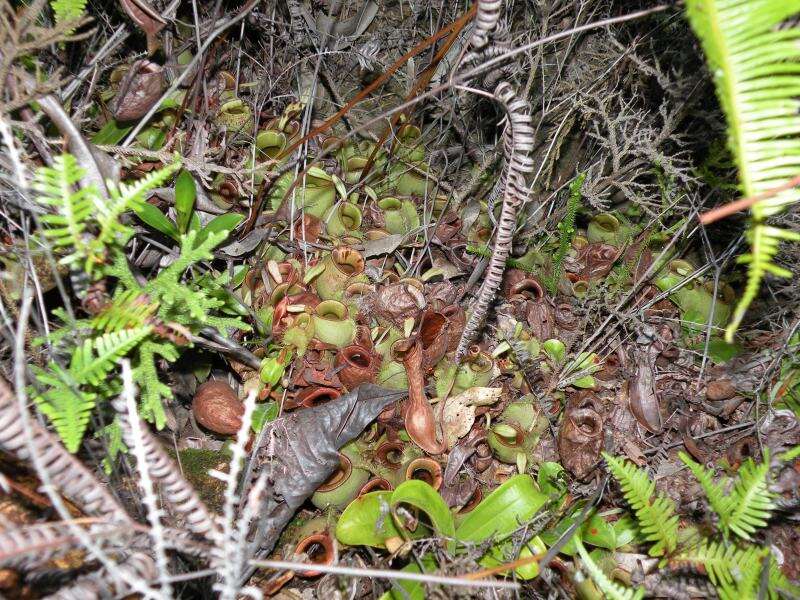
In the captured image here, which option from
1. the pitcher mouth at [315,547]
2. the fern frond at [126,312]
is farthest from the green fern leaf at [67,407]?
the pitcher mouth at [315,547]

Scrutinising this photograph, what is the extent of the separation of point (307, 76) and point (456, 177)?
1.05 m

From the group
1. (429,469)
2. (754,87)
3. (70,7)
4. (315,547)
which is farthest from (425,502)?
(70,7)

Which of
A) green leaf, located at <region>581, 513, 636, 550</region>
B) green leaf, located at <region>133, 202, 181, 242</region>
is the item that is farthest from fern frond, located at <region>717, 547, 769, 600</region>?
green leaf, located at <region>133, 202, 181, 242</region>

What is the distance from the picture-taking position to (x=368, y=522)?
1975 millimetres

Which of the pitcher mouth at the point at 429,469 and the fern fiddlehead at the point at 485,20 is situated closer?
the fern fiddlehead at the point at 485,20

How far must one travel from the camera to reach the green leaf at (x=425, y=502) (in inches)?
74.9

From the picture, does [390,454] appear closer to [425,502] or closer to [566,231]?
[425,502]

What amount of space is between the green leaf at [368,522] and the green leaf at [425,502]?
5 centimetres

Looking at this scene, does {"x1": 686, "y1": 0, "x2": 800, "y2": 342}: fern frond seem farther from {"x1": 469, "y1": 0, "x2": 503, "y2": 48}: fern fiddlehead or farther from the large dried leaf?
the large dried leaf

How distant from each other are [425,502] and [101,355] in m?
1.19

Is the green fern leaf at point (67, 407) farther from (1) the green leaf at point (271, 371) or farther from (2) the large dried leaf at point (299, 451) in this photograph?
(1) the green leaf at point (271, 371)

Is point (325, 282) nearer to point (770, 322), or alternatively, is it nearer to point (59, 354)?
point (59, 354)

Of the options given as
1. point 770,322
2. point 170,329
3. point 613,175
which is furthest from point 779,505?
point 170,329

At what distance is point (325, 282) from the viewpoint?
98.1 inches
